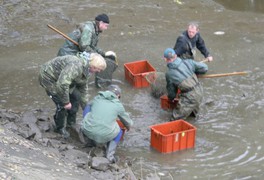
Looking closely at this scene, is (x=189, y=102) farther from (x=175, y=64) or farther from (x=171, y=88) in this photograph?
(x=175, y=64)

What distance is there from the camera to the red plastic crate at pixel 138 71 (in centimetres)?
1042

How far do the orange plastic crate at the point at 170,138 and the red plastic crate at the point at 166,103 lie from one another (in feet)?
3.72

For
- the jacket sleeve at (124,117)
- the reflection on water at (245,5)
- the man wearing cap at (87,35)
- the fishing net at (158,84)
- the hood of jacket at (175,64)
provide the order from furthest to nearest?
the reflection on water at (245,5), the fishing net at (158,84), the man wearing cap at (87,35), the hood of jacket at (175,64), the jacket sleeve at (124,117)

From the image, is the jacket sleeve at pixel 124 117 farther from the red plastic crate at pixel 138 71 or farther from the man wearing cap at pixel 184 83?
the red plastic crate at pixel 138 71

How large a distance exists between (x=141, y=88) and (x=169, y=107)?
1.10 meters

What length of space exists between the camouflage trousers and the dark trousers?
188cm

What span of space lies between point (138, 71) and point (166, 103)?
1.63 metres

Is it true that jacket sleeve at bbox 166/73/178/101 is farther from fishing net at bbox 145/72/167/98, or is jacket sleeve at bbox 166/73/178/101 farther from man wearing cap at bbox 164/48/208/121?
fishing net at bbox 145/72/167/98

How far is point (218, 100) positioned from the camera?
393 inches

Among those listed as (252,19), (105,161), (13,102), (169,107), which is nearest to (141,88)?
(169,107)

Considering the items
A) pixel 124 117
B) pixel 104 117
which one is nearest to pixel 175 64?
pixel 124 117

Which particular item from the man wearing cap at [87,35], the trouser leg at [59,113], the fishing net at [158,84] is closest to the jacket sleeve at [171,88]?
the fishing net at [158,84]

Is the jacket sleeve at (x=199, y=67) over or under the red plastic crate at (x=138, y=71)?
over

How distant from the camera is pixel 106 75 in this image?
34.2 feet
